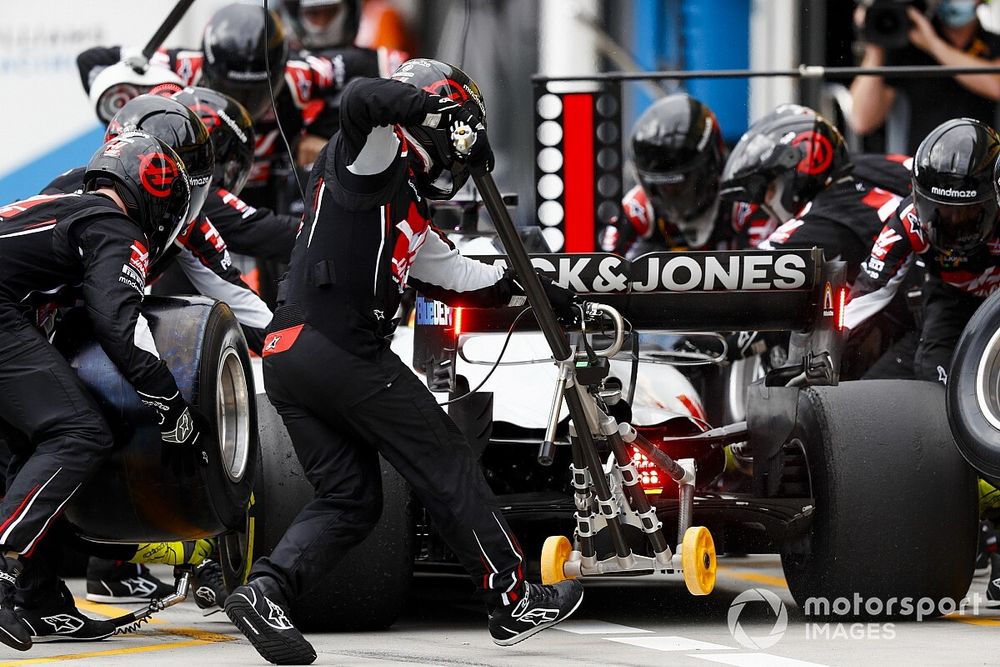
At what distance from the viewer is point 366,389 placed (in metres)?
5.54

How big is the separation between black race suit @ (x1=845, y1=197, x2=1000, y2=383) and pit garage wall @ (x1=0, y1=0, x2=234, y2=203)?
5.11 m

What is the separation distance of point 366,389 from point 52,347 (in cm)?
109

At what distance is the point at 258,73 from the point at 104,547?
3528 mm

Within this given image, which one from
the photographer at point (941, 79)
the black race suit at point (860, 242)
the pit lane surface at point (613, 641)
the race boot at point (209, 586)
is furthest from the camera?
the photographer at point (941, 79)

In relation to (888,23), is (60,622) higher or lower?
lower

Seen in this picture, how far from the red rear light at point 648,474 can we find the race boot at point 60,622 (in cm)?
178

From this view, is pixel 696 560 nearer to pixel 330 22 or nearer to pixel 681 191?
pixel 681 191

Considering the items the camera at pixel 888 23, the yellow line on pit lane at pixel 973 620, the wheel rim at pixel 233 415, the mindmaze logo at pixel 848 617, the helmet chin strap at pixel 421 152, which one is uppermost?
the camera at pixel 888 23

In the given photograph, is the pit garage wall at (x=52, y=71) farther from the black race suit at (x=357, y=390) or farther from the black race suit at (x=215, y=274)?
the black race suit at (x=357, y=390)

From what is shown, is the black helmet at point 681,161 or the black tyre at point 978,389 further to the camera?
the black helmet at point 681,161

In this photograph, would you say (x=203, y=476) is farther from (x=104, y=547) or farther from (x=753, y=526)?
(x=753, y=526)

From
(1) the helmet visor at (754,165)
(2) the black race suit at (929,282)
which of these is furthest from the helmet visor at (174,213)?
(1) the helmet visor at (754,165)

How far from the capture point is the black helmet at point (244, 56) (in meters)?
9.22

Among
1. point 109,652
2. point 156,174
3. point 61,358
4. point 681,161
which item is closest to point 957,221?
point 681,161
